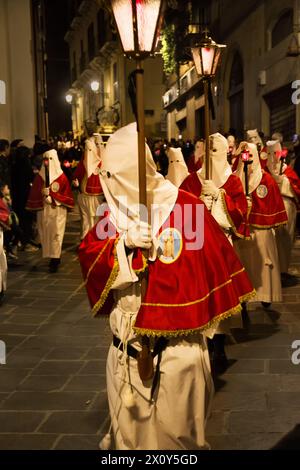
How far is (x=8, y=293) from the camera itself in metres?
9.44

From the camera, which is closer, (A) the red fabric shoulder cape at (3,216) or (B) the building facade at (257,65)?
(A) the red fabric shoulder cape at (3,216)

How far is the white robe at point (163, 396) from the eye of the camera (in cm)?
369

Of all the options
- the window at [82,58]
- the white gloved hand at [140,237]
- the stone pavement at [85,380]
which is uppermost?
the window at [82,58]

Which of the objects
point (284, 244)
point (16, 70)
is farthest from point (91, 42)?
point (284, 244)

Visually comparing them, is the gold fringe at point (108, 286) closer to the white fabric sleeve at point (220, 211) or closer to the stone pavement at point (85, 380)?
the stone pavement at point (85, 380)

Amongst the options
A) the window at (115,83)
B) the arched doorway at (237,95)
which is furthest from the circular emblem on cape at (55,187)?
the window at (115,83)

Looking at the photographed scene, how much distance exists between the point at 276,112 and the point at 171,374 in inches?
677

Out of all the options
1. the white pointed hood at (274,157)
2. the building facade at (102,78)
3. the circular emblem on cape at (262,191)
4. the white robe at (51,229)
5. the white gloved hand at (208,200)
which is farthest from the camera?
the building facade at (102,78)

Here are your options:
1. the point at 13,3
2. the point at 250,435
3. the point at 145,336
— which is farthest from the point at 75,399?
the point at 13,3

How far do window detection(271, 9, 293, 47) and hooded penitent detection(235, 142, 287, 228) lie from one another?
11286 millimetres

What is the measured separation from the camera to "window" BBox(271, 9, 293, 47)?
17.9 metres

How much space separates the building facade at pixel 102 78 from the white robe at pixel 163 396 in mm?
32243

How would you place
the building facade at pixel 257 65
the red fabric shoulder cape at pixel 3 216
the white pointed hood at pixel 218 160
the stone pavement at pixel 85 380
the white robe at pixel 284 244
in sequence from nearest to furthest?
the stone pavement at pixel 85 380, the white pointed hood at pixel 218 160, the red fabric shoulder cape at pixel 3 216, the white robe at pixel 284 244, the building facade at pixel 257 65

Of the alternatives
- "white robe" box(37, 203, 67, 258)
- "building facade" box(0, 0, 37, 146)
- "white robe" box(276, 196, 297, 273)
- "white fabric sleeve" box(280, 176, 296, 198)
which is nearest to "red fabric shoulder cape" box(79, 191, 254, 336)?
"white robe" box(276, 196, 297, 273)
